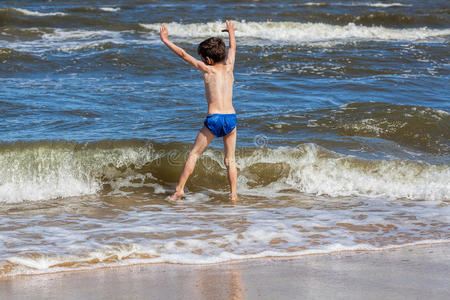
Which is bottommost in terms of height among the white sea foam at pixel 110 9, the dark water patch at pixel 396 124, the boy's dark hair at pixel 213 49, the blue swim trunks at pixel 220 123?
the dark water patch at pixel 396 124

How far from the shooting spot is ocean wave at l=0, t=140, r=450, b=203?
6516 mm

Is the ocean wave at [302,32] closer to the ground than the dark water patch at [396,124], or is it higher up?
higher up

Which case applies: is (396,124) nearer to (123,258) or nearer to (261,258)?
(261,258)

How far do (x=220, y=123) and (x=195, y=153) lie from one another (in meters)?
0.42

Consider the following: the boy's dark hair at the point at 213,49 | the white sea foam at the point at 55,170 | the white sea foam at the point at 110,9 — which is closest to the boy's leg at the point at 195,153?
the boy's dark hair at the point at 213,49

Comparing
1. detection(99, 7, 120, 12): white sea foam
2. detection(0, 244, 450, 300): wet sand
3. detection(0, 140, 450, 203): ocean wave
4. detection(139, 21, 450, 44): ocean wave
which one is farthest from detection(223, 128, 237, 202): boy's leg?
detection(99, 7, 120, 12): white sea foam

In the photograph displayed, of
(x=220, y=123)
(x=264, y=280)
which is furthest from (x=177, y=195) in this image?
(x=264, y=280)

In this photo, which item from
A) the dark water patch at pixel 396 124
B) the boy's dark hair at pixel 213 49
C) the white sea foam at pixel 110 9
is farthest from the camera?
the white sea foam at pixel 110 9

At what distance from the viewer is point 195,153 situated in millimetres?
6082

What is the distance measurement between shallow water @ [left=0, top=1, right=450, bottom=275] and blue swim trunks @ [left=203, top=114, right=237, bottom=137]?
0.73 m

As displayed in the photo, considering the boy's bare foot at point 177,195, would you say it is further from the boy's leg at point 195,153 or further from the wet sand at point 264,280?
the wet sand at point 264,280

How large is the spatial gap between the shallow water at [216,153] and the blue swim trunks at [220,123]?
735 mm

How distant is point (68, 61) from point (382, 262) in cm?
935

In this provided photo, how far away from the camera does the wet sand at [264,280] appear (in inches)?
145
